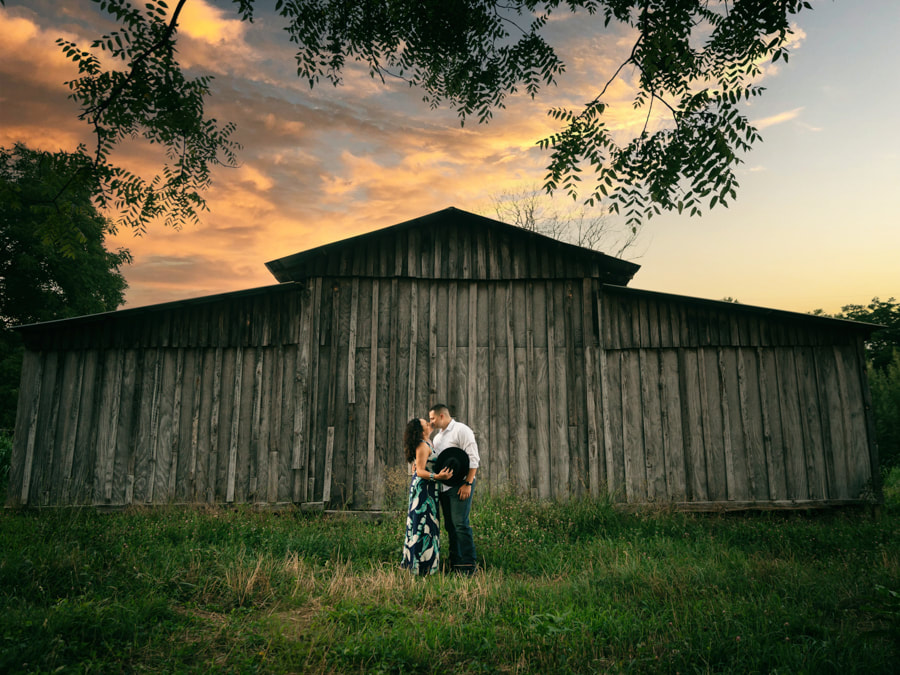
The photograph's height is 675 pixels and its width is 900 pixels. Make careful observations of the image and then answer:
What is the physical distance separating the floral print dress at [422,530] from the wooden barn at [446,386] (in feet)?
10.5

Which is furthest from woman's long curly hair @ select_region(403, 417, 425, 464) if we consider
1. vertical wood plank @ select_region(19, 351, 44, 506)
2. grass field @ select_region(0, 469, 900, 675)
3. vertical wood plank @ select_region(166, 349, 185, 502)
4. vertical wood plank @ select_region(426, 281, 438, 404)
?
vertical wood plank @ select_region(19, 351, 44, 506)

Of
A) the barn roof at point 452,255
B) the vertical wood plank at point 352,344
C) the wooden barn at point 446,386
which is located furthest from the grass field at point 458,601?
the barn roof at point 452,255

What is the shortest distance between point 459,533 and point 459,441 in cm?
110

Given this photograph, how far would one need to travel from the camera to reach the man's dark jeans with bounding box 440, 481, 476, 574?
5.90 meters

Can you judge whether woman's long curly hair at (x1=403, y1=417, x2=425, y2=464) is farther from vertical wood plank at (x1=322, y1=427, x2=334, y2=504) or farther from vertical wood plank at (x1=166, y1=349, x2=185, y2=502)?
vertical wood plank at (x1=166, y1=349, x2=185, y2=502)

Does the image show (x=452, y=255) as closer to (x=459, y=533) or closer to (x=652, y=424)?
(x=652, y=424)

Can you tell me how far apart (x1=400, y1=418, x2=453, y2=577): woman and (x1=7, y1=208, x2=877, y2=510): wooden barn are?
3202 mm

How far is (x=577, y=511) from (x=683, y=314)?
4514 mm

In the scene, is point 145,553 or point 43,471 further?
point 43,471

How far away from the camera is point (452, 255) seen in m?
10.0

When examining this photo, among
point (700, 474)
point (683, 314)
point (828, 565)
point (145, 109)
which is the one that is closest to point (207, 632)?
point (145, 109)

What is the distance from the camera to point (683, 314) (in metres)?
9.73

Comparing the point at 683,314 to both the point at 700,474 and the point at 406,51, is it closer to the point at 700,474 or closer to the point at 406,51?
the point at 700,474

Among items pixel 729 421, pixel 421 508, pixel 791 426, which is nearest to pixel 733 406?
pixel 729 421
